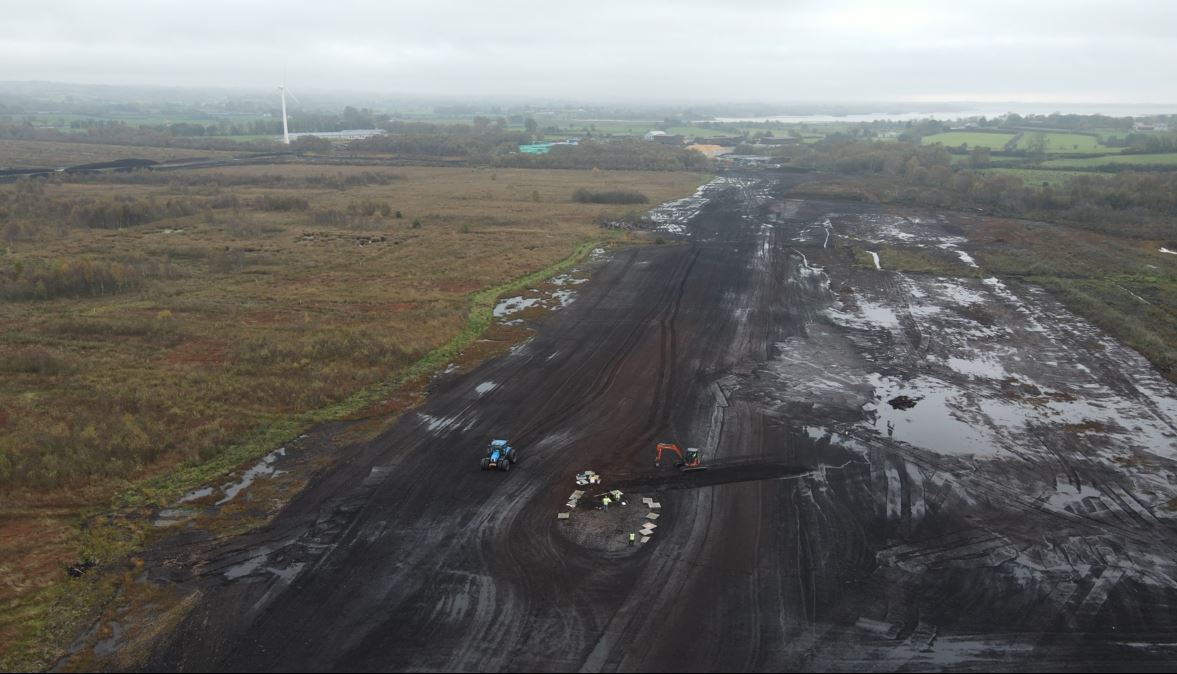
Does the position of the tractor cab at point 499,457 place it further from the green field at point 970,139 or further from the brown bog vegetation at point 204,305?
the green field at point 970,139

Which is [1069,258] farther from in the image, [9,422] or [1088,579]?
[9,422]

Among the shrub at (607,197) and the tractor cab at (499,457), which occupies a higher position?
the shrub at (607,197)

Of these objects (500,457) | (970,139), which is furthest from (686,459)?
(970,139)

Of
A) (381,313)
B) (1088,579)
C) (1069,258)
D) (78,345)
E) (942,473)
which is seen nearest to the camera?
(1088,579)

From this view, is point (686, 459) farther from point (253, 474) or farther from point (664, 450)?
point (253, 474)

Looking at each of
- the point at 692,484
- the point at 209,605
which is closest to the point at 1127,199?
the point at 692,484

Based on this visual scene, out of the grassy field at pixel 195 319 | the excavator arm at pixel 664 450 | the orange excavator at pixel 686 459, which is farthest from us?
the excavator arm at pixel 664 450

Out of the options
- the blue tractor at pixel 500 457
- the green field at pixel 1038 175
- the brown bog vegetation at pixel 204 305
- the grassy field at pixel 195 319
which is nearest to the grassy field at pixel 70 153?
the brown bog vegetation at pixel 204 305
